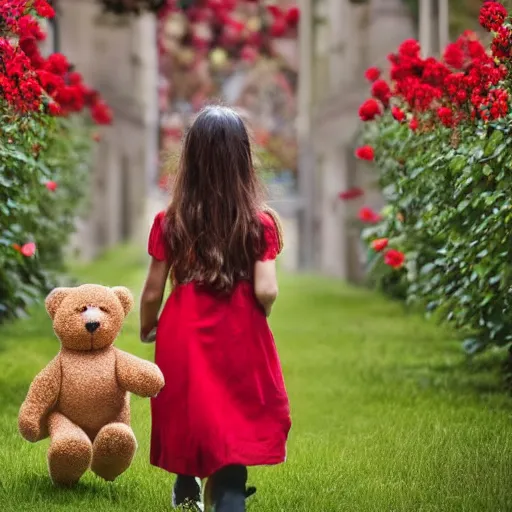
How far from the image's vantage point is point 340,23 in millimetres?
19438

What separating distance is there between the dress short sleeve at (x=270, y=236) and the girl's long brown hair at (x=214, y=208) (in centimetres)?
2

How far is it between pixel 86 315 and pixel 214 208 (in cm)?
64

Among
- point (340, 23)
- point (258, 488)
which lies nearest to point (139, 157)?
point (340, 23)

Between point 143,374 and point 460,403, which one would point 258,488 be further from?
point 460,403

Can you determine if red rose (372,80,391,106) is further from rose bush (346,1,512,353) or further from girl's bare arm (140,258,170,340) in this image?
girl's bare arm (140,258,170,340)

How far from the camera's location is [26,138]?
6758 millimetres

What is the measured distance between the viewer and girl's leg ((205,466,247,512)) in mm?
4613

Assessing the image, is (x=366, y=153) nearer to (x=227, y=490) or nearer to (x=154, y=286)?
(x=154, y=286)

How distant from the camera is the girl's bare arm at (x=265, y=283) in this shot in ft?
15.2

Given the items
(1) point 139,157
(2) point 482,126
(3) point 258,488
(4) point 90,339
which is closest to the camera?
(4) point 90,339

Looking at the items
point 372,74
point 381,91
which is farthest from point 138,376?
point 372,74

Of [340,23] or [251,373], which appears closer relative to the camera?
[251,373]

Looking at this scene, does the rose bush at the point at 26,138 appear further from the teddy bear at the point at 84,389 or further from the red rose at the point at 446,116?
the red rose at the point at 446,116

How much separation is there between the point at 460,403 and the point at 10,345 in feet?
11.2
